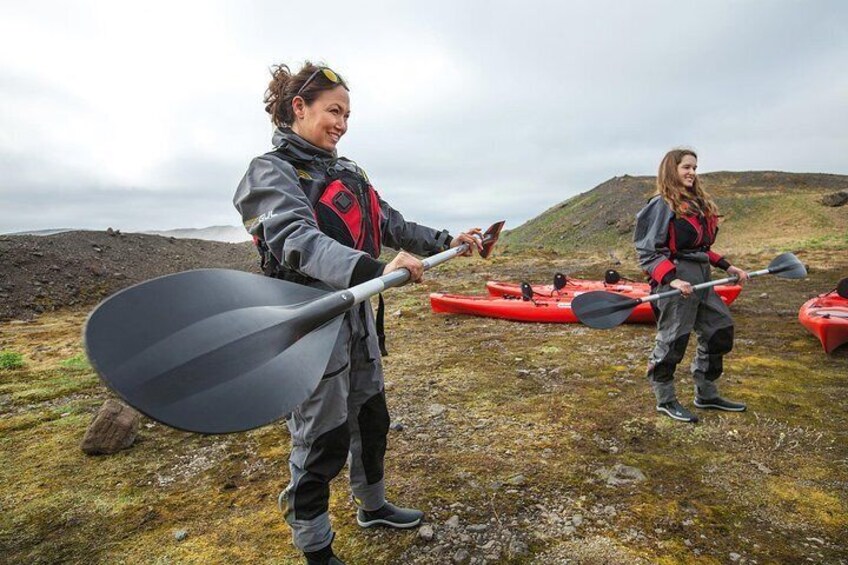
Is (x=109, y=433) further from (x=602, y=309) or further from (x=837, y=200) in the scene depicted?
(x=837, y=200)

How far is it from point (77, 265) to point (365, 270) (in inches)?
753

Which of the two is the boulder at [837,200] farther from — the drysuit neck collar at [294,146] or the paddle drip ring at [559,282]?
the drysuit neck collar at [294,146]

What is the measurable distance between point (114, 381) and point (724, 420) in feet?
16.0

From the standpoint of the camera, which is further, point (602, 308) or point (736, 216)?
point (736, 216)

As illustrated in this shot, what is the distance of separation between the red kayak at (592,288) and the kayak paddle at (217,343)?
7.83 metres

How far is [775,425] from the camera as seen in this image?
Answer: 4230mm

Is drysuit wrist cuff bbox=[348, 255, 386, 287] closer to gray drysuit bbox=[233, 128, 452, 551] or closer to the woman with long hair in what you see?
gray drysuit bbox=[233, 128, 452, 551]

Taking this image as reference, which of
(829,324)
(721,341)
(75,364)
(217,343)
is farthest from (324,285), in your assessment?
(75,364)

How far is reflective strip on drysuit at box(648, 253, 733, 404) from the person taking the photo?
4.38m

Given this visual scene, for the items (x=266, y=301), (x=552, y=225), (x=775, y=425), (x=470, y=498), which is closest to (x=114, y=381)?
(x=266, y=301)

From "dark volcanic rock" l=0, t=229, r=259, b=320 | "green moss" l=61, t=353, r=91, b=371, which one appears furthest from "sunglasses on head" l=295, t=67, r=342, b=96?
"dark volcanic rock" l=0, t=229, r=259, b=320

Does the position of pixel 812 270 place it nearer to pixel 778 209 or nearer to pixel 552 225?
pixel 778 209

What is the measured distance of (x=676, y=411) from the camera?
446 cm

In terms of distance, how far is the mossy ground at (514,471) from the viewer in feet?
9.59
